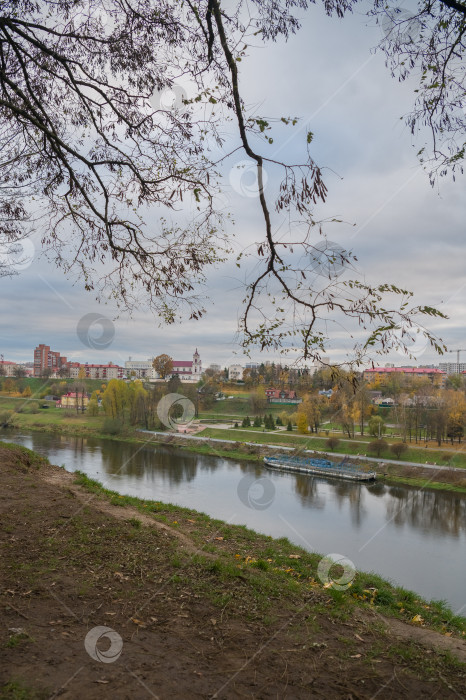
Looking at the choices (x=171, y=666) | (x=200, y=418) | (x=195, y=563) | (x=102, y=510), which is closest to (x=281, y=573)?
(x=195, y=563)

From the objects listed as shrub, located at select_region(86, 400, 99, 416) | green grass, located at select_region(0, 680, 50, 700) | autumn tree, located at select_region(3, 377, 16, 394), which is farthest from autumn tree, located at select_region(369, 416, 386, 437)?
green grass, located at select_region(0, 680, 50, 700)

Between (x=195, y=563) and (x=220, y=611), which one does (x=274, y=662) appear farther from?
(x=195, y=563)

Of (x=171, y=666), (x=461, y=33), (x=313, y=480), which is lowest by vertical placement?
(x=313, y=480)

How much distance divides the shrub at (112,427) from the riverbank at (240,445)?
327mm

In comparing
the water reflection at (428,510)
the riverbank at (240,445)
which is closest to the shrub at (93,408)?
the riverbank at (240,445)

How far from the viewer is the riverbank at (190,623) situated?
2166 mm

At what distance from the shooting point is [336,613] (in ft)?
10.3

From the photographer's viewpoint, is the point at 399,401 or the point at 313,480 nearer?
the point at 313,480

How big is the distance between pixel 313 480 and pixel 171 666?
20.9m

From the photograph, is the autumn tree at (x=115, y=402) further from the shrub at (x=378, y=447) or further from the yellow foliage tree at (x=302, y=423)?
the shrub at (x=378, y=447)

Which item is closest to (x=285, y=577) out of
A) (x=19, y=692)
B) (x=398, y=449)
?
(x=19, y=692)

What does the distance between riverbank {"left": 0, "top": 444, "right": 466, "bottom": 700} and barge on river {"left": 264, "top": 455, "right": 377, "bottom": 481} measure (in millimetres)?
18968

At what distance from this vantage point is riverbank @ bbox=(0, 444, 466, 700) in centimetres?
217

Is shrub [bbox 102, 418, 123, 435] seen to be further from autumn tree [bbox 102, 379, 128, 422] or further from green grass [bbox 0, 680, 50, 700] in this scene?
green grass [bbox 0, 680, 50, 700]
